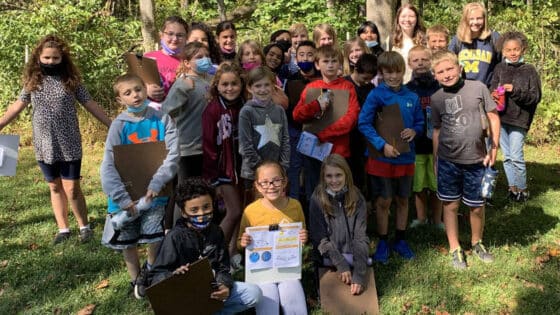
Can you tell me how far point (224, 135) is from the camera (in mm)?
4023

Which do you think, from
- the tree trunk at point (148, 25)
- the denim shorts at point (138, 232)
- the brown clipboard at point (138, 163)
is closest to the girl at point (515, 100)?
the brown clipboard at point (138, 163)

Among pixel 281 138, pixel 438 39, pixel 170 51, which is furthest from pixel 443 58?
pixel 170 51

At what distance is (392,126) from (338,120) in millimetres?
518

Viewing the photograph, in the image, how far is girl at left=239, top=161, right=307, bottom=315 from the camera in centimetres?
356

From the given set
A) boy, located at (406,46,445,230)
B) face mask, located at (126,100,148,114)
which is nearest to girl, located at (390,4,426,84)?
boy, located at (406,46,445,230)

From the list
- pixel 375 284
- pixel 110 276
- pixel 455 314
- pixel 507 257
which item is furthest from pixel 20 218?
pixel 507 257

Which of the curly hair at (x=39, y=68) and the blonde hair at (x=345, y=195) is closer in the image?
the blonde hair at (x=345, y=195)

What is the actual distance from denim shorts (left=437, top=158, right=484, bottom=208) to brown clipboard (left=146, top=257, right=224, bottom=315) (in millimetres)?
2286

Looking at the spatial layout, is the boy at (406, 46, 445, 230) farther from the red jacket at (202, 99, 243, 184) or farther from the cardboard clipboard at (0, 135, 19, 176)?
the cardboard clipboard at (0, 135, 19, 176)

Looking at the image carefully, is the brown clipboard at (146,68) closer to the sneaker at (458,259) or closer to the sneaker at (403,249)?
the sneaker at (403,249)

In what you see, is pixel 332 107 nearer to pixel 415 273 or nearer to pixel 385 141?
pixel 385 141

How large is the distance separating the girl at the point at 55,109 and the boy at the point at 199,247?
5.87 feet

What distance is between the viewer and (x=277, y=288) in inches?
144

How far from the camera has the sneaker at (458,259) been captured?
4.25 meters
